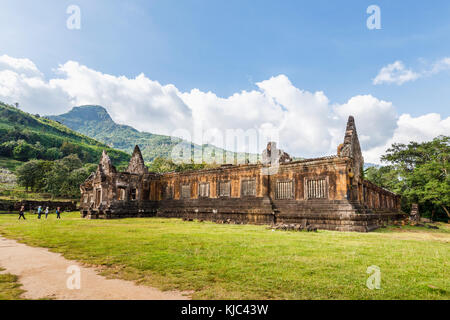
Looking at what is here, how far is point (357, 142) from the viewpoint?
21703 mm

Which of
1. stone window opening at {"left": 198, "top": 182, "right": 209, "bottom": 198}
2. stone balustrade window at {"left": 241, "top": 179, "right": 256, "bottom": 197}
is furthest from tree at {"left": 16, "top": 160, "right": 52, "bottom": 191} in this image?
stone balustrade window at {"left": 241, "top": 179, "right": 256, "bottom": 197}

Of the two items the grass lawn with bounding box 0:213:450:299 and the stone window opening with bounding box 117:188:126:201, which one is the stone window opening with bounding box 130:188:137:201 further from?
the grass lawn with bounding box 0:213:450:299

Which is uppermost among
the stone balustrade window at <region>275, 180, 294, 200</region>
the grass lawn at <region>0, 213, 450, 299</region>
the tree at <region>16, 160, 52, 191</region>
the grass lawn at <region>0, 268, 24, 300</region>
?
the tree at <region>16, 160, 52, 191</region>

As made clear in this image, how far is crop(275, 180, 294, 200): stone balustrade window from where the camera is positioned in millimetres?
22438

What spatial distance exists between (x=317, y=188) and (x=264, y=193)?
4867mm

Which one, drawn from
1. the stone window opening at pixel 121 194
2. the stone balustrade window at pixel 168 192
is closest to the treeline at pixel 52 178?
the stone window opening at pixel 121 194

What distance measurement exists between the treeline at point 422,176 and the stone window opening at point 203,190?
90.4 ft

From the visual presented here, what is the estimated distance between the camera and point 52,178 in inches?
2330

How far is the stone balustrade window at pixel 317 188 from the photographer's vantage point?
67.1ft

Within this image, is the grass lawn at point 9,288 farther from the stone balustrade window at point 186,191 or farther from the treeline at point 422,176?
the treeline at point 422,176

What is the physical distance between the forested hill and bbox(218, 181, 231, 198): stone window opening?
97349 mm

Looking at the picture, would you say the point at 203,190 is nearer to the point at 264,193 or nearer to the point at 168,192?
the point at 168,192
